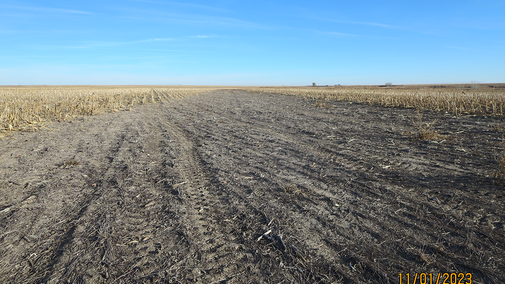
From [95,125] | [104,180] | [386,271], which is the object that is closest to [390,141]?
[386,271]

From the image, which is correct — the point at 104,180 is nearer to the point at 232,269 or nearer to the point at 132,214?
the point at 132,214

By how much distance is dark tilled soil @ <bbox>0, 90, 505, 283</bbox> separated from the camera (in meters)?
2.42

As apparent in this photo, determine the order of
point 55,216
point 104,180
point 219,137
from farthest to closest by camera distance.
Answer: point 219,137
point 104,180
point 55,216

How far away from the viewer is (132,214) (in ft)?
11.2

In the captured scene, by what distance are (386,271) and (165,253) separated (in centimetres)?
208

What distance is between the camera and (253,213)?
342 centimetres

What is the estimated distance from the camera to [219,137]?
Answer: 26.7ft

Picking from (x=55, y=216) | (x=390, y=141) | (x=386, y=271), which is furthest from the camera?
(x=390, y=141)

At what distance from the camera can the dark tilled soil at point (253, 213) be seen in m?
2.42

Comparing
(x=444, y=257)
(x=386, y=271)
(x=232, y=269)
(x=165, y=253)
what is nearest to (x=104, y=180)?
(x=165, y=253)

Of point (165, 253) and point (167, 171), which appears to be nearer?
point (165, 253)
